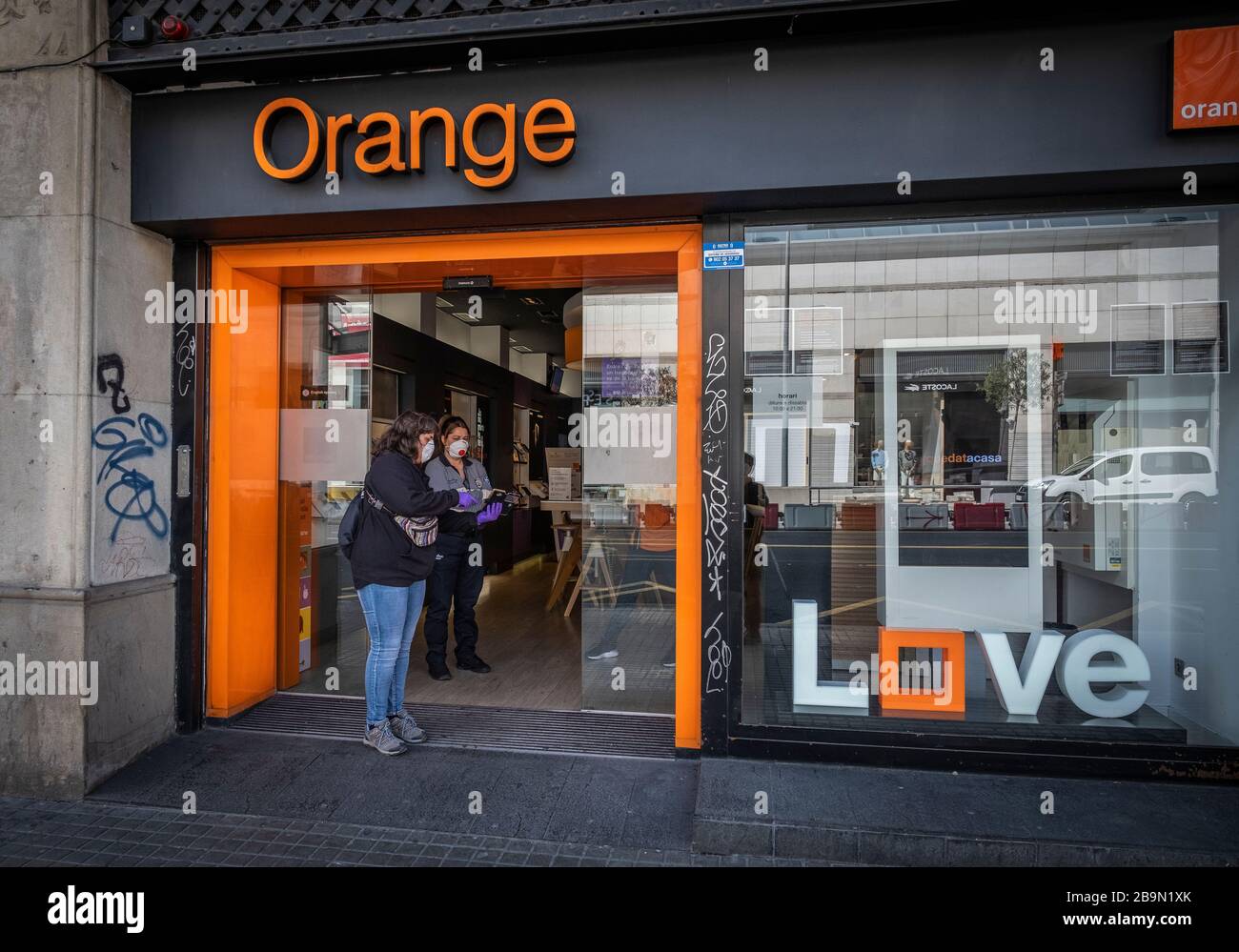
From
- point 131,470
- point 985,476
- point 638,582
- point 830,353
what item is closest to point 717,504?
point 638,582

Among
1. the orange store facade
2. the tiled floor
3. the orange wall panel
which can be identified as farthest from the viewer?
the orange wall panel

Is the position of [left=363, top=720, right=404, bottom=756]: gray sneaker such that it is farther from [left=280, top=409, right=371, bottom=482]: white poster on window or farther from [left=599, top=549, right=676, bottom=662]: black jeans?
[left=280, top=409, right=371, bottom=482]: white poster on window

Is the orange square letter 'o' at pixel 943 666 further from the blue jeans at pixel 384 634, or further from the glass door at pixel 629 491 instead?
the blue jeans at pixel 384 634

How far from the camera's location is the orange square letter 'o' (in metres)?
3.94

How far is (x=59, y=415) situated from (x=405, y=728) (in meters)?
2.62

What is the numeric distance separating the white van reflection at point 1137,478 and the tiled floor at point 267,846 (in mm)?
2551

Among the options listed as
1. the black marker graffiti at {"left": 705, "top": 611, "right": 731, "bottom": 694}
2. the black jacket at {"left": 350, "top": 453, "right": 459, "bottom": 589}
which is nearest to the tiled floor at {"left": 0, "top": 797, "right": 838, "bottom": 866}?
the black marker graffiti at {"left": 705, "top": 611, "right": 731, "bottom": 694}

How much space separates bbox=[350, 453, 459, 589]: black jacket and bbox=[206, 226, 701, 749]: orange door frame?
120cm

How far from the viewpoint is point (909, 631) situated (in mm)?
4055

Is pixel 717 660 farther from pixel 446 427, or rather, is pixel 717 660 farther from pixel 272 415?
pixel 272 415

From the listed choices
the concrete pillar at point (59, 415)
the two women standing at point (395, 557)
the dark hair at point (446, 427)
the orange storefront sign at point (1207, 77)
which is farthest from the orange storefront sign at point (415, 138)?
the orange storefront sign at point (1207, 77)

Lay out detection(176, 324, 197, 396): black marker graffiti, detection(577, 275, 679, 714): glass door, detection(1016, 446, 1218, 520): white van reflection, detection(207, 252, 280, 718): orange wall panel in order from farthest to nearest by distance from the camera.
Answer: detection(207, 252, 280, 718): orange wall panel
detection(176, 324, 197, 396): black marker graffiti
detection(577, 275, 679, 714): glass door
detection(1016, 446, 1218, 520): white van reflection
